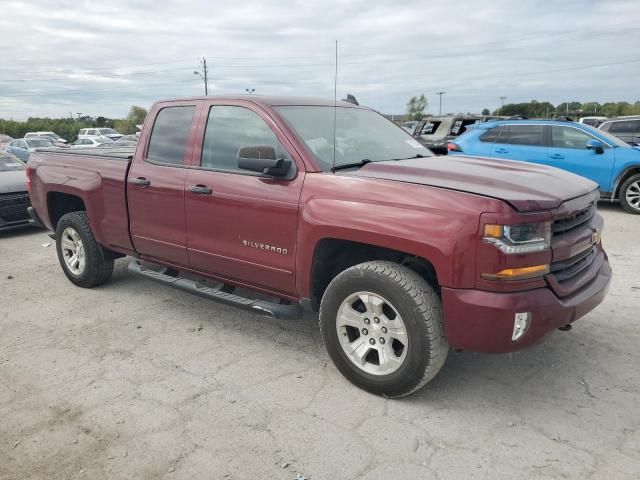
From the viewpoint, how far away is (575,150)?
30.8 ft

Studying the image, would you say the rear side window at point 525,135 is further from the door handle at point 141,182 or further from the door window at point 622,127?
the door handle at point 141,182

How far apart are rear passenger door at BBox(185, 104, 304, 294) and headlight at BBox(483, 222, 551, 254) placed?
50.4 inches

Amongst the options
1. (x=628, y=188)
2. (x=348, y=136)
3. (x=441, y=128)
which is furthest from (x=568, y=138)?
(x=348, y=136)

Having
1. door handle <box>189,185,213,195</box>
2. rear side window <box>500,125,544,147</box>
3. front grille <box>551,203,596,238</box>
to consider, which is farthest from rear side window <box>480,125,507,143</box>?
door handle <box>189,185,213,195</box>

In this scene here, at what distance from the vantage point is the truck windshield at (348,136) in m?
3.68

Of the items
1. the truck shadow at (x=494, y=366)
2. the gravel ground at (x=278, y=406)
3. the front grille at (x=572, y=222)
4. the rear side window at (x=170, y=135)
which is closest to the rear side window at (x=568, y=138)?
the gravel ground at (x=278, y=406)

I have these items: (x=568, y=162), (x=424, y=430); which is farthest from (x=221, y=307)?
(x=568, y=162)

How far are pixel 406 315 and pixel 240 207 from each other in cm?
145

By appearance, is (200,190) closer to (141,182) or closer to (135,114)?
(141,182)

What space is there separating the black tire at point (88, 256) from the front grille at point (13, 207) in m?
3.47

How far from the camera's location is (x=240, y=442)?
283 cm

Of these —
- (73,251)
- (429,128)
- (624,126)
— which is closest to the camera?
(73,251)

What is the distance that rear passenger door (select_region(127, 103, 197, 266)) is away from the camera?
4.21 m

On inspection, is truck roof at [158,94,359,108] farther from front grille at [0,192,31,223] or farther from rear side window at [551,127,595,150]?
rear side window at [551,127,595,150]
